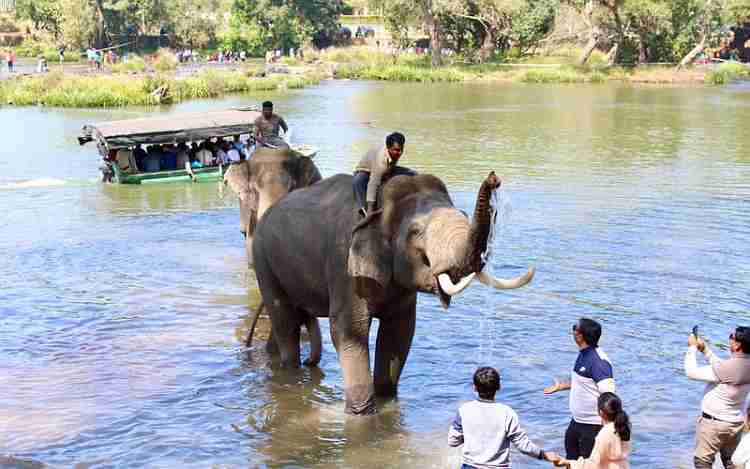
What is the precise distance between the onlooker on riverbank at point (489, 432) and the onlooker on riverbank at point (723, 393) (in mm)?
1563

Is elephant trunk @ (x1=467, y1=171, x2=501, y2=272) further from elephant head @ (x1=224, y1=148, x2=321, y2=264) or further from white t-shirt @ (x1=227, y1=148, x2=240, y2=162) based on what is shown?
white t-shirt @ (x1=227, y1=148, x2=240, y2=162)

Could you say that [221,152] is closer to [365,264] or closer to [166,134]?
[166,134]

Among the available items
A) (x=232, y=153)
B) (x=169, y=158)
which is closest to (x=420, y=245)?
(x=232, y=153)

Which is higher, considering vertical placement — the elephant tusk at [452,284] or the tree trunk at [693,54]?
the elephant tusk at [452,284]

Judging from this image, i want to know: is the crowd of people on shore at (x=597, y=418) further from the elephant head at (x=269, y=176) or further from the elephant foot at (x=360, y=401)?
the elephant head at (x=269, y=176)

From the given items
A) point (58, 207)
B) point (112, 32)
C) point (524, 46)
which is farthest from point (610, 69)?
point (58, 207)

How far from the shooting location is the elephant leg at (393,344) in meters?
9.45

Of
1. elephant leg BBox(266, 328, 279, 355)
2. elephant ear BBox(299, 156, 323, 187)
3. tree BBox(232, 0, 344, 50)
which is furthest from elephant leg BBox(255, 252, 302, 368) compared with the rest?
tree BBox(232, 0, 344, 50)

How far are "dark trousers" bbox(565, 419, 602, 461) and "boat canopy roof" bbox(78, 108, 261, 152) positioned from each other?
58.2ft

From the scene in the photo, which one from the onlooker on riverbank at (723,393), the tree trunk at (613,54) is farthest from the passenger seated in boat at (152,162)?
the tree trunk at (613,54)

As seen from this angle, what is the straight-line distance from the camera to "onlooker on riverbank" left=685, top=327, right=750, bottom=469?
7.32 m

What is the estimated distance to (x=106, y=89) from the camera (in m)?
46.5

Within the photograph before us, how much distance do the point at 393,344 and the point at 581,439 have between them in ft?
8.75

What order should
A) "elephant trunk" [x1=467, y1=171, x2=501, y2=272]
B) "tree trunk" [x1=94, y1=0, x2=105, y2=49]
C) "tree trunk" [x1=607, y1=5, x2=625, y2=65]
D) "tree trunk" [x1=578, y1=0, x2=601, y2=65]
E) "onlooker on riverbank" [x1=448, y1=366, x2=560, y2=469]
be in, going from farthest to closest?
1. "tree trunk" [x1=94, y1=0, x2=105, y2=49]
2. "tree trunk" [x1=578, y1=0, x2=601, y2=65]
3. "tree trunk" [x1=607, y1=5, x2=625, y2=65]
4. "elephant trunk" [x1=467, y1=171, x2=501, y2=272]
5. "onlooker on riverbank" [x1=448, y1=366, x2=560, y2=469]
